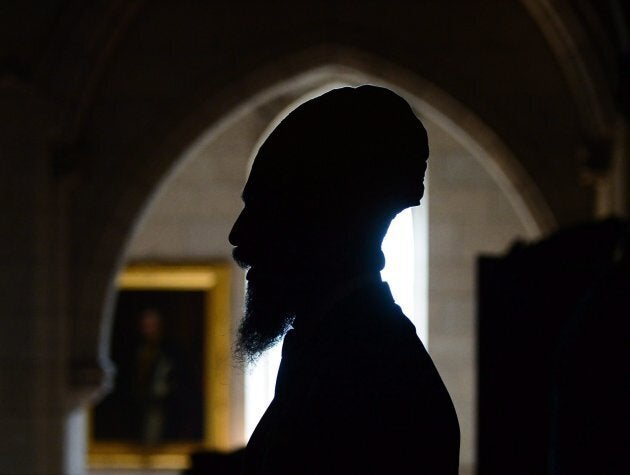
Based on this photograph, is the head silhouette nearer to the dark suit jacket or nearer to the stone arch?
the dark suit jacket

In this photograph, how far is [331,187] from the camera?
1116 millimetres

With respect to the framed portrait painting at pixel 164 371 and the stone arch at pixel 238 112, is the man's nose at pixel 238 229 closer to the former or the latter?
the stone arch at pixel 238 112

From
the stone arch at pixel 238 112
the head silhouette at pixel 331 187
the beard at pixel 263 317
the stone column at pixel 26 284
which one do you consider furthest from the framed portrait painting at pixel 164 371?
the head silhouette at pixel 331 187

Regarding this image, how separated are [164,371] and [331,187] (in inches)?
354

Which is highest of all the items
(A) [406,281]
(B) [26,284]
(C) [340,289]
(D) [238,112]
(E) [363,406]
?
(D) [238,112]

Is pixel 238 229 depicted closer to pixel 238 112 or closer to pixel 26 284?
pixel 26 284

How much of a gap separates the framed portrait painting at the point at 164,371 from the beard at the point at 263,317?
8509 millimetres

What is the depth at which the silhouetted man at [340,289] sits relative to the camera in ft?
3.38

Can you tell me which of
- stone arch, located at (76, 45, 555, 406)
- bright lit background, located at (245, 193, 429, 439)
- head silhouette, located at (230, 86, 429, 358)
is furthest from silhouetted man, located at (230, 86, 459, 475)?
bright lit background, located at (245, 193, 429, 439)

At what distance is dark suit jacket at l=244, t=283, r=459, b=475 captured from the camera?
1.02 meters

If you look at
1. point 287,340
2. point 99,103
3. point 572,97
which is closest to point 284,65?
point 99,103

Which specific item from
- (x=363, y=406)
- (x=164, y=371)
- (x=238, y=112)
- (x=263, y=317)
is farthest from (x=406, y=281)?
(x=363, y=406)

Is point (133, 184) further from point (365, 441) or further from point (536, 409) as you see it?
point (365, 441)

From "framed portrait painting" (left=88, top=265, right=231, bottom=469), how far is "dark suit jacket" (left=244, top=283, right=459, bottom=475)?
8.68m
